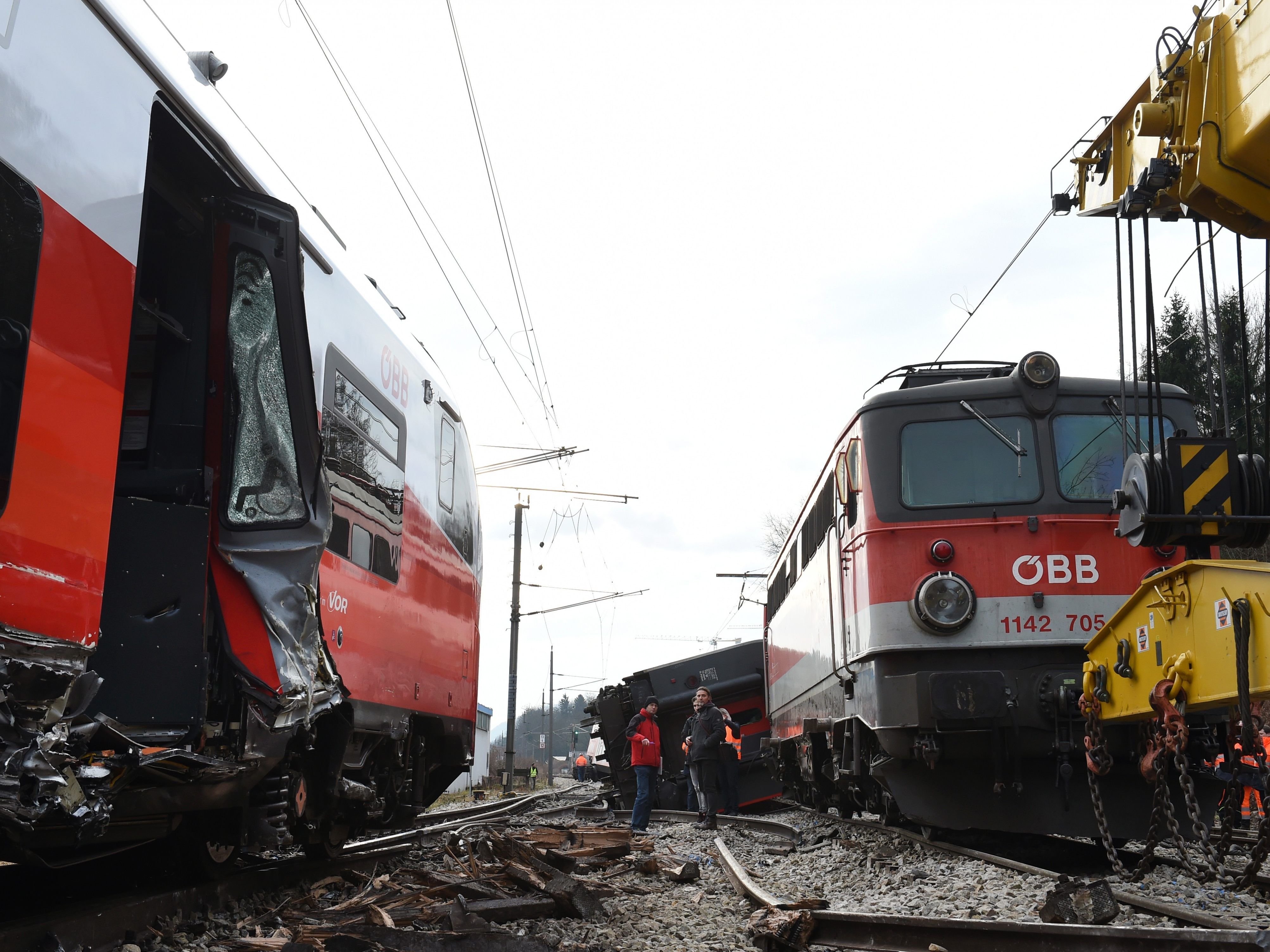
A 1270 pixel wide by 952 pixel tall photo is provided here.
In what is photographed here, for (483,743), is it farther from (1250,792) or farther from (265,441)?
(265,441)

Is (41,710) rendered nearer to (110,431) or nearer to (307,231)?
(110,431)

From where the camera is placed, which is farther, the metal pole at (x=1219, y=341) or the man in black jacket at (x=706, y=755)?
the man in black jacket at (x=706, y=755)

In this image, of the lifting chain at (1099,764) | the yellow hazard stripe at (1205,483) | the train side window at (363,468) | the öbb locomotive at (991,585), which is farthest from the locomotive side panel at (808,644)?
the yellow hazard stripe at (1205,483)

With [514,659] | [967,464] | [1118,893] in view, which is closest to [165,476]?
[1118,893]

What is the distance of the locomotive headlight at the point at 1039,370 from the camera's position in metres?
7.62

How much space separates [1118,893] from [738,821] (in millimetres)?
7710

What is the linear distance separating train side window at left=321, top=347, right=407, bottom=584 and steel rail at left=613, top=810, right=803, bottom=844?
5265 mm

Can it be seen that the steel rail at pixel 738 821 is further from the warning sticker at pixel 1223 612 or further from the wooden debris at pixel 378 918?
the warning sticker at pixel 1223 612

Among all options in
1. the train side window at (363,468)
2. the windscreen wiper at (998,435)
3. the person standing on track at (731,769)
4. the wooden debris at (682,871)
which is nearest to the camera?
the train side window at (363,468)

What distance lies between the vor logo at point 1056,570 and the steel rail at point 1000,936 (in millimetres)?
2849

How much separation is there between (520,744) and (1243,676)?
144021mm

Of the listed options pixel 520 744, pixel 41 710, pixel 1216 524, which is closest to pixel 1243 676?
pixel 1216 524

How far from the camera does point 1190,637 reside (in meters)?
4.55

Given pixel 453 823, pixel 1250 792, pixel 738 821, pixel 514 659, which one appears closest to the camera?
pixel 1250 792
